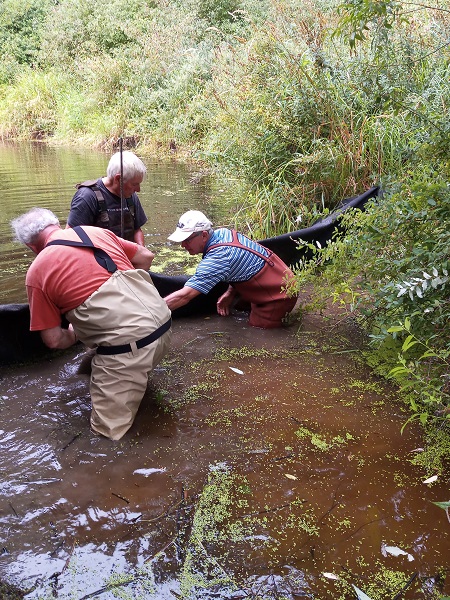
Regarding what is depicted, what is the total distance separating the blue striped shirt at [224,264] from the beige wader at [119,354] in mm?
935

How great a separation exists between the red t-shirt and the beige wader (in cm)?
6

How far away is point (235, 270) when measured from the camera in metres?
4.21

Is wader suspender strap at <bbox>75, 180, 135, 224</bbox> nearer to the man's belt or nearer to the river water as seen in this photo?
the river water

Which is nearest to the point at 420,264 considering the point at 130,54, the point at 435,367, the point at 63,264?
the point at 435,367

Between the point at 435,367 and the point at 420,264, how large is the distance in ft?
1.98

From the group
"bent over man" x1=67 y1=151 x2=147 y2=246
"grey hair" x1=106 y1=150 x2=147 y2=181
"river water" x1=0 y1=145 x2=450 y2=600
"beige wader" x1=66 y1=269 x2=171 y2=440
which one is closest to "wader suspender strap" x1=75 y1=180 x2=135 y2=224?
"bent over man" x1=67 y1=151 x2=147 y2=246

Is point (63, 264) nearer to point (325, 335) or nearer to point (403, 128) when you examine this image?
point (325, 335)

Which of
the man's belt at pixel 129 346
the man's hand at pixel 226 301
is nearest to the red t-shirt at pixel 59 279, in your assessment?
the man's belt at pixel 129 346

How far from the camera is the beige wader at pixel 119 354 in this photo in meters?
3.09

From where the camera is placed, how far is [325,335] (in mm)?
4391

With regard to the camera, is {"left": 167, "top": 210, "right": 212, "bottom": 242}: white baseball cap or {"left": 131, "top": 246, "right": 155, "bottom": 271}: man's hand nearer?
{"left": 131, "top": 246, "right": 155, "bottom": 271}: man's hand

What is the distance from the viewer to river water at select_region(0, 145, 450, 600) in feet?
7.14

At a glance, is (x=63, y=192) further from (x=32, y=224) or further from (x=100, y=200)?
(x=32, y=224)

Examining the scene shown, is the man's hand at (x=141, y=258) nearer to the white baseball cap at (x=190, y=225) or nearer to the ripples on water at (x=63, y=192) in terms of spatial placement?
the white baseball cap at (x=190, y=225)
